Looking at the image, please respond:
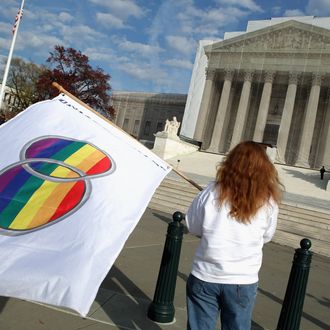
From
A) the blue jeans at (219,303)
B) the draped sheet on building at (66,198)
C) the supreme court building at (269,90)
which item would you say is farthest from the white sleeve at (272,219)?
the supreme court building at (269,90)

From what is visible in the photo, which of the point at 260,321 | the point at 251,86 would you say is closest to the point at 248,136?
the point at 251,86

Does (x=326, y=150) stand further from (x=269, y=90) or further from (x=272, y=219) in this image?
(x=272, y=219)

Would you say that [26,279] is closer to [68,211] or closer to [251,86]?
[68,211]

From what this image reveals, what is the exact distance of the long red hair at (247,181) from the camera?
266cm

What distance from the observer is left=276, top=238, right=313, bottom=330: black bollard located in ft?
13.5

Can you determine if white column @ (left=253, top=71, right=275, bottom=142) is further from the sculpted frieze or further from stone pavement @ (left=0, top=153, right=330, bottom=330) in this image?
stone pavement @ (left=0, top=153, right=330, bottom=330)

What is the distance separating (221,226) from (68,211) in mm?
1039

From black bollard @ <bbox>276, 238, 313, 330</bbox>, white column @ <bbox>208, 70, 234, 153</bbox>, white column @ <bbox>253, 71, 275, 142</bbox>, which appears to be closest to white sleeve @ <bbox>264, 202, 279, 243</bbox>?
black bollard @ <bbox>276, 238, 313, 330</bbox>

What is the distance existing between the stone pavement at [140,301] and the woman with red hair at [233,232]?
1813 mm

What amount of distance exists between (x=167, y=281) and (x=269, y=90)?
42312 mm

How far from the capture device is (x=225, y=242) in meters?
2.66

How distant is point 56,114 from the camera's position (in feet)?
12.6

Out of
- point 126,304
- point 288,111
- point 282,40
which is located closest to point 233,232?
point 126,304

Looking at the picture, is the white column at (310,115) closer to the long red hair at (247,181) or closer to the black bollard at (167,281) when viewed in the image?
the black bollard at (167,281)
